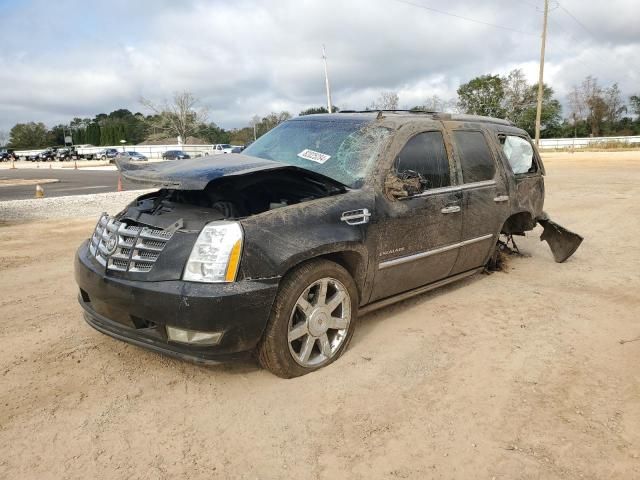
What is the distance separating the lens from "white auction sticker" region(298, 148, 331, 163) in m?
4.12

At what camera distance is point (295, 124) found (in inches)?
193

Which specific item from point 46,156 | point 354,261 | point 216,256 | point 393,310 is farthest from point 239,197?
point 46,156

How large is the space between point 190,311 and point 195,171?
1.07m

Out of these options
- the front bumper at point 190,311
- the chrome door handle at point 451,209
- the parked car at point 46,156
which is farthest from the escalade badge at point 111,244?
the parked car at point 46,156

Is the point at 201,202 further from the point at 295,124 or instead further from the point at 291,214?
the point at 295,124

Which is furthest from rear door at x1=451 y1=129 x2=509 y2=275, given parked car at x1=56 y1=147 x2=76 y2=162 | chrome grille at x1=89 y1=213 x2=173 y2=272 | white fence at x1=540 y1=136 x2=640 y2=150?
parked car at x1=56 y1=147 x2=76 y2=162

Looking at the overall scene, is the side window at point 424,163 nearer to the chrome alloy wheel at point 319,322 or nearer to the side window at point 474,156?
the side window at point 474,156

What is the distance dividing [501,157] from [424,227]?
5.36ft

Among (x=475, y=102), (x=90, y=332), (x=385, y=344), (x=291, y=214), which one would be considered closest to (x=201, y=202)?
(x=291, y=214)

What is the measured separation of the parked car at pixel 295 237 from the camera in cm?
292

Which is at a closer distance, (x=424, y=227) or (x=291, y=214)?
(x=291, y=214)

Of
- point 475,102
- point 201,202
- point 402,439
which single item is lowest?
point 402,439

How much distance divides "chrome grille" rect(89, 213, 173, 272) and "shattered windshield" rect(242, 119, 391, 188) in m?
1.45

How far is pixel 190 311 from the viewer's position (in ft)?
9.26
